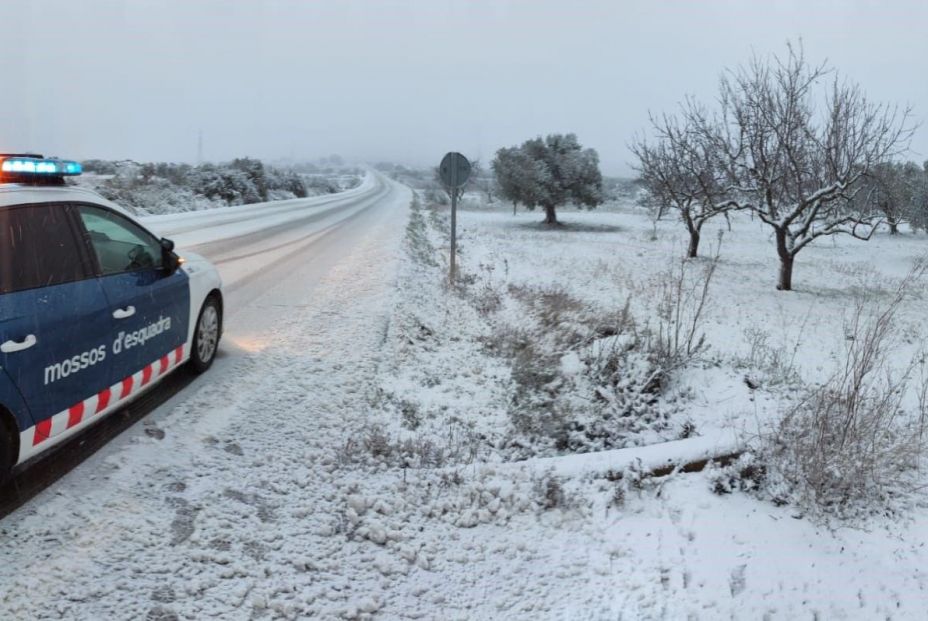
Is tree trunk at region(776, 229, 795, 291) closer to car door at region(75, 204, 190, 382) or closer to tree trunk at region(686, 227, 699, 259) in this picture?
tree trunk at region(686, 227, 699, 259)

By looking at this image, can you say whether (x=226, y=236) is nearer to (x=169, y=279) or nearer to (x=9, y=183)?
(x=169, y=279)

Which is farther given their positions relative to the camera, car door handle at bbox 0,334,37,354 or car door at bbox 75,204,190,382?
car door at bbox 75,204,190,382

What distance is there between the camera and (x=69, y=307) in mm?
3285

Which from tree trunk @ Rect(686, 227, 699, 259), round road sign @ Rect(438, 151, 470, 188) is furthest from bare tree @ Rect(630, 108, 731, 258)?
round road sign @ Rect(438, 151, 470, 188)

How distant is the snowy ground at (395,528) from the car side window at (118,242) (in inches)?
47.0

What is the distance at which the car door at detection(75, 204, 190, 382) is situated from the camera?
12.4ft

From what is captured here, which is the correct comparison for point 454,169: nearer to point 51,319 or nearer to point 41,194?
point 41,194

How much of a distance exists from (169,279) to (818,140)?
1742 cm

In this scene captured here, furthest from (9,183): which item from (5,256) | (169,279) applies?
(169,279)

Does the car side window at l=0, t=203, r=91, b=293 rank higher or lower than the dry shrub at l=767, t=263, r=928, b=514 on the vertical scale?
higher

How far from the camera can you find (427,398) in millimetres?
5727

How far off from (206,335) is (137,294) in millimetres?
1454

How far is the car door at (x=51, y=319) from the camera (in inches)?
114

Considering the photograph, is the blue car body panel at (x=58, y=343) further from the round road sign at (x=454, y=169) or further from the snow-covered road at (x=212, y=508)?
the round road sign at (x=454, y=169)
